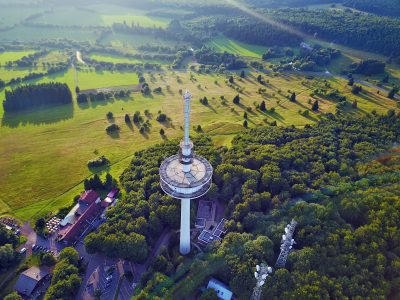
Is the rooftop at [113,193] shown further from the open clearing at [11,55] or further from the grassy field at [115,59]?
the open clearing at [11,55]

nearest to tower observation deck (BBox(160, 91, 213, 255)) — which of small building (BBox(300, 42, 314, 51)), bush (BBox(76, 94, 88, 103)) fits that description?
bush (BBox(76, 94, 88, 103))

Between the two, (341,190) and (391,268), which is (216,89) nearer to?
(341,190)

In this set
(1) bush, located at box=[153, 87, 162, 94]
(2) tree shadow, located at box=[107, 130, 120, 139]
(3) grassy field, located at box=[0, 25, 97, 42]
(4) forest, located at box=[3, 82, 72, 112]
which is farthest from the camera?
(3) grassy field, located at box=[0, 25, 97, 42]

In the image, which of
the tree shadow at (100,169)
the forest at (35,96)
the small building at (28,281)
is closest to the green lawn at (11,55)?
the forest at (35,96)

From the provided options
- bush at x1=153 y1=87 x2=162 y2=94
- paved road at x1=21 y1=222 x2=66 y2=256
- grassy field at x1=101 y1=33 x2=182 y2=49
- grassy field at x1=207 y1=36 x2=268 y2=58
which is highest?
paved road at x1=21 y1=222 x2=66 y2=256

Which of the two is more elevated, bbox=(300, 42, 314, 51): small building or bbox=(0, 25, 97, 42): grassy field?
bbox=(300, 42, 314, 51): small building

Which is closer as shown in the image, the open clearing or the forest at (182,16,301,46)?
the open clearing

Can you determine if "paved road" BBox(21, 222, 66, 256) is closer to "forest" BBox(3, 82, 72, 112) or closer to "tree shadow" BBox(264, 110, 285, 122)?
"forest" BBox(3, 82, 72, 112)
